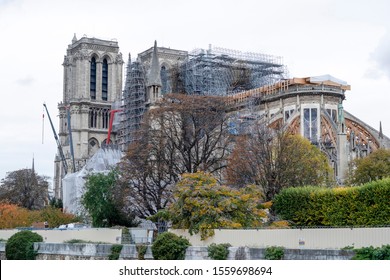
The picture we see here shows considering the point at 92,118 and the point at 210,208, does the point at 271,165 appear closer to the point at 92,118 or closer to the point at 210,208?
the point at 210,208

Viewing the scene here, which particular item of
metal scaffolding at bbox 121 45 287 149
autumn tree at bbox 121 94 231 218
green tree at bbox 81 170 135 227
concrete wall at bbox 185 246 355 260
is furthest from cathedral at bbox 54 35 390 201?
concrete wall at bbox 185 246 355 260

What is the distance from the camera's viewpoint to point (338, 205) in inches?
1288

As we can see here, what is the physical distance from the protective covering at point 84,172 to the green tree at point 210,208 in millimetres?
39629

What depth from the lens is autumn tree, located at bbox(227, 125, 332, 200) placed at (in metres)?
44.0

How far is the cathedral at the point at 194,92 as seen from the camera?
72188 mm

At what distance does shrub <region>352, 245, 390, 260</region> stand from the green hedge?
24.1 feet

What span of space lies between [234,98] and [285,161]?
3513 cm

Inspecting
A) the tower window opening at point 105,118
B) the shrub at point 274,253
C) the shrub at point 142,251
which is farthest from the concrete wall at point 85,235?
the tower window opening at point 105,118

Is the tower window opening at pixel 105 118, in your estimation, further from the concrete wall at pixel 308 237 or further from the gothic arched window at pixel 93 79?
the concrete wall at pixel 308 237

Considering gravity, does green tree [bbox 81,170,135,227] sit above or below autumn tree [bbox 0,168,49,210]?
below

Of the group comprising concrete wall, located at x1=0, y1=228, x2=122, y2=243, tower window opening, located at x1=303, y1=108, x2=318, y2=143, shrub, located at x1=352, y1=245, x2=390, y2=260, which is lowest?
shrub, located at x1=352, y1=245, x2=390, y2=260

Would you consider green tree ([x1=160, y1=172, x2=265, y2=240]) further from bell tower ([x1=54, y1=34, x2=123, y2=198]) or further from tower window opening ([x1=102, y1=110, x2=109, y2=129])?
tower window opening ([x1=102, y1=110, x2=109, y2=129])

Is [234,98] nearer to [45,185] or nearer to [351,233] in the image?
[45,185]

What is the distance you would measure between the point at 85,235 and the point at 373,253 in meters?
18.2
